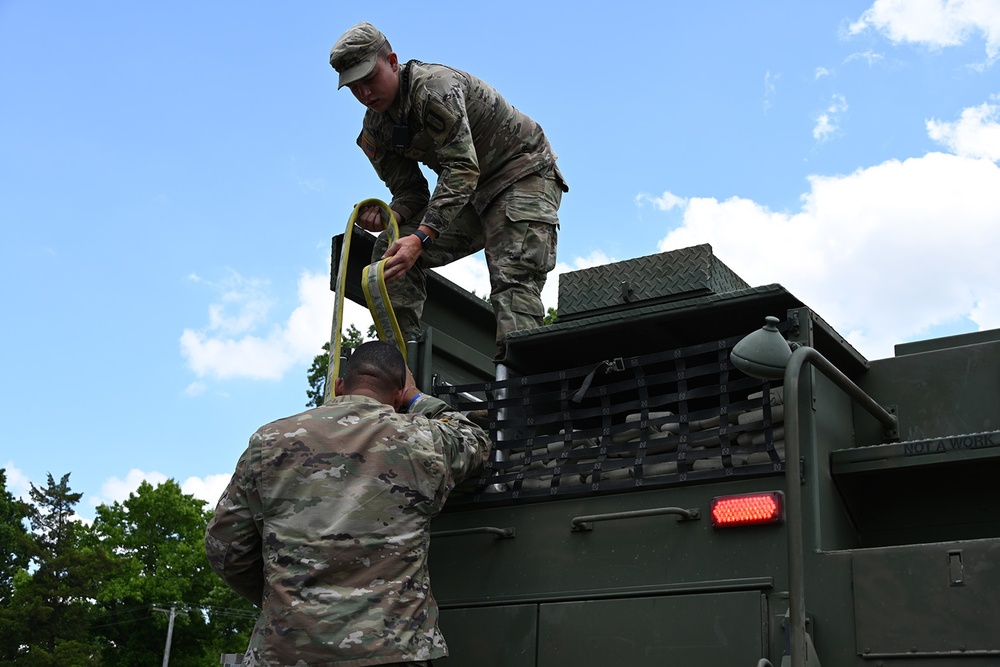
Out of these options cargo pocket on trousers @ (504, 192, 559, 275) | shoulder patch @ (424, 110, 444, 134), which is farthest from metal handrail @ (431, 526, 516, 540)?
shoulder patch @ (424, 110, 444, 134)

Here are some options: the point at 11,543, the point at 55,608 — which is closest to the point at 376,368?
the point at 55,608

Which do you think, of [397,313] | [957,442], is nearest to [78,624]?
[397,313]

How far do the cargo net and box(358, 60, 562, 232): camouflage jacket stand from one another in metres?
0.94

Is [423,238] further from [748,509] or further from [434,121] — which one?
[748,509]

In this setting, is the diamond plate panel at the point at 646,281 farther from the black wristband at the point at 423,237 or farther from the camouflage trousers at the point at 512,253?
the black wristband at the point at 423,237

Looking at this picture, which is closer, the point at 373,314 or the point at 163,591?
the point at 373,314

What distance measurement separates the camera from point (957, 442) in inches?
138

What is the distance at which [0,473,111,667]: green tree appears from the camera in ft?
114

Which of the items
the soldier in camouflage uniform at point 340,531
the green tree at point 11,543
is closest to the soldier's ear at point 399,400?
the soldier in camouflage uniform at point 340,531

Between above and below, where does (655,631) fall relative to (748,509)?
below

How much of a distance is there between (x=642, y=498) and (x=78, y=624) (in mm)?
35623

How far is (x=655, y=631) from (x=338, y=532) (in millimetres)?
990

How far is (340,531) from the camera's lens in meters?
3.44

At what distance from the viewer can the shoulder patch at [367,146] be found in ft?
17.9
